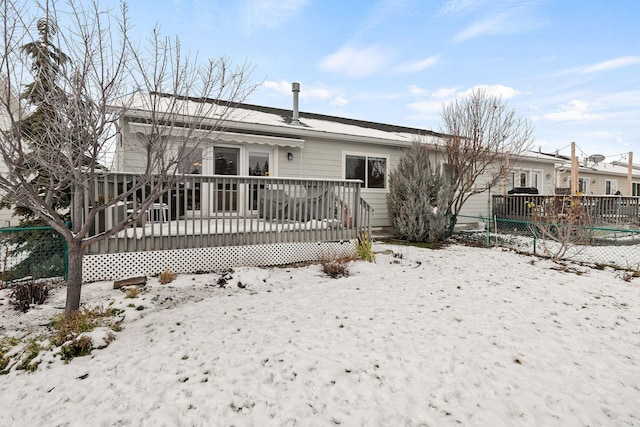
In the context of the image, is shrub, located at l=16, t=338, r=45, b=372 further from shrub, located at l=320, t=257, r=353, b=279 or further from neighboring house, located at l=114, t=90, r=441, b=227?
neighboring house, located at l=114, t=90, r=441, b=227

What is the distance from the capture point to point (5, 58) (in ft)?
7.72

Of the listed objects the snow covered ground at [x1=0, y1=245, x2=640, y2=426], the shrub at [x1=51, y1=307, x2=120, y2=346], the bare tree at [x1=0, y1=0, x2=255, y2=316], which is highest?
the bare tree at [x1=0, y1=0, x2=255, y2=316]

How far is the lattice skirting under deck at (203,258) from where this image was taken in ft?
14.7

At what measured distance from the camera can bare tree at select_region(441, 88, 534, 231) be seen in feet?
26.3

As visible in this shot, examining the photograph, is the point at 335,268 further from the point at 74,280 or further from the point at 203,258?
the point at 74,280

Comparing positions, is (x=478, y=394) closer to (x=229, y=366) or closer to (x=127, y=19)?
(x=229, y=366)

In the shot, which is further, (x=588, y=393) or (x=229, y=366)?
(x=229, y=366)

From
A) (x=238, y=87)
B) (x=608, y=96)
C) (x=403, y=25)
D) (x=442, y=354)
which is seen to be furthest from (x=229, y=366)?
(x=608, y=96)

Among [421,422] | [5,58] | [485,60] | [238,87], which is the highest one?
[485,60]

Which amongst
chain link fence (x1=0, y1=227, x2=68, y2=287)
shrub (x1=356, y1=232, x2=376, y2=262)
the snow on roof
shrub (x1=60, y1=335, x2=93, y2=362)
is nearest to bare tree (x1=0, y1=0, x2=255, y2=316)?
the snow on roof

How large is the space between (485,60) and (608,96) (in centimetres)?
883

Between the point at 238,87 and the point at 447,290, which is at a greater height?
the point at 238,87

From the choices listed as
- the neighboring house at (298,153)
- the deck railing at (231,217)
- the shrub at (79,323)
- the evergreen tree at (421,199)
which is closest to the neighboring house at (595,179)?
the evergreen tree at (421,199)

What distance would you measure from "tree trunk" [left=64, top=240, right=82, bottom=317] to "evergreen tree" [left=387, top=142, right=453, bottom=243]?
262 inches
